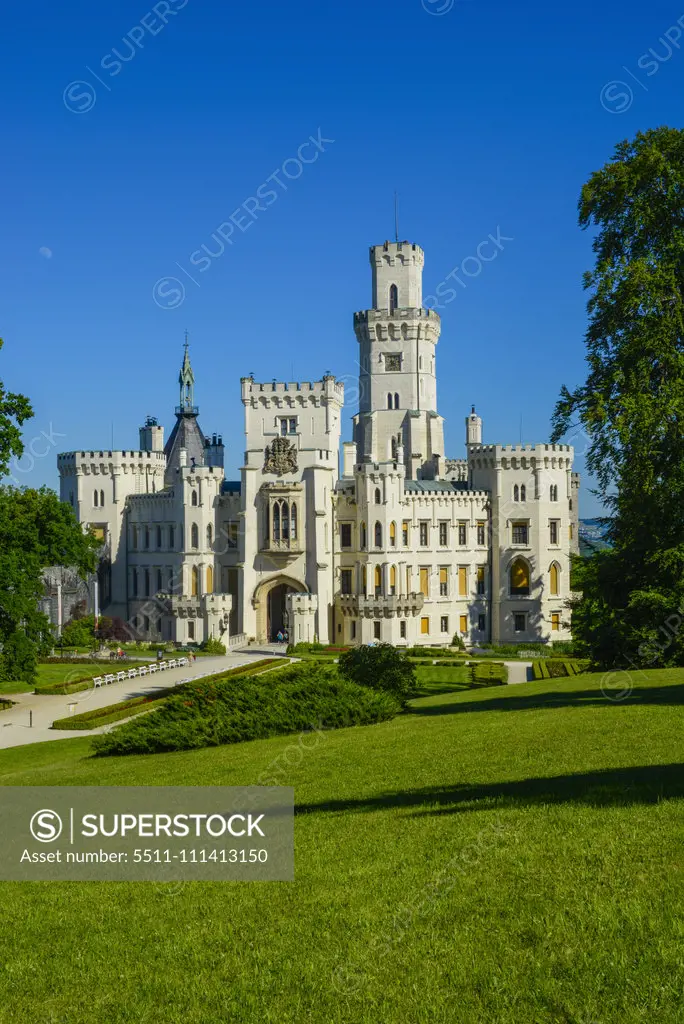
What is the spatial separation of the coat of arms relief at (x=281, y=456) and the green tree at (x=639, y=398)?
Result: 35.4 meters

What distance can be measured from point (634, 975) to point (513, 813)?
176 inches

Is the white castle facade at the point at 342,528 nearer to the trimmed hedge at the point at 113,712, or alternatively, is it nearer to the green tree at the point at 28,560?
the trimmed hedge at the point at 113,712

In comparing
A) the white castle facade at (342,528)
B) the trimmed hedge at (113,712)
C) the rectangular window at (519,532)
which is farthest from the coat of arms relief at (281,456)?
the trimmed hedge at (113,712)

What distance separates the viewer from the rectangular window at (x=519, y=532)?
7038cm

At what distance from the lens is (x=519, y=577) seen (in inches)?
2768

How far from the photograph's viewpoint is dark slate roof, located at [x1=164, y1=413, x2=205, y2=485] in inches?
3351

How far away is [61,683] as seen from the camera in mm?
49062

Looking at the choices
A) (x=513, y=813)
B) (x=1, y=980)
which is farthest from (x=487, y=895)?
(x=1, y=980)

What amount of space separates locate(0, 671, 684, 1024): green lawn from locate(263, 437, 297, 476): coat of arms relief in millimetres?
50541

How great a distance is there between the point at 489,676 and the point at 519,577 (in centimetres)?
2714

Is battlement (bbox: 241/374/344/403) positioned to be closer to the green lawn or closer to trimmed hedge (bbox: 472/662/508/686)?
trimmed hedge (bbox: 472/662/508/686)

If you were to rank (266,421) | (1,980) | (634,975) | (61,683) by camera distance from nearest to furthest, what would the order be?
(634,975) < (1,980) < (61,683) < (266,421)

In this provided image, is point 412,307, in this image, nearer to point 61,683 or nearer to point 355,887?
point 61,683

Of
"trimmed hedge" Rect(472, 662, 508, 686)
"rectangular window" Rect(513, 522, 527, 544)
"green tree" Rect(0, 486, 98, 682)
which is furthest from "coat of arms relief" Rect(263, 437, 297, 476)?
"trimmed hedge" Rect(472, 662, 508, 686)
